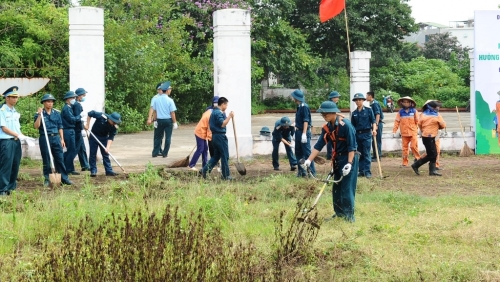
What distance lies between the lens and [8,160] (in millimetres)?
10859

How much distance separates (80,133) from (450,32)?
6273 centimetres

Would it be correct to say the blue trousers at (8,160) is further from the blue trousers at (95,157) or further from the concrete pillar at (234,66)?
the concrete pillar at (234,66)

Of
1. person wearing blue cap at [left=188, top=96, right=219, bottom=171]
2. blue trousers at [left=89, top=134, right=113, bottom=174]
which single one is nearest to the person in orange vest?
person wearing blue cap at [left=188, top=96, right=219, bottom=171]

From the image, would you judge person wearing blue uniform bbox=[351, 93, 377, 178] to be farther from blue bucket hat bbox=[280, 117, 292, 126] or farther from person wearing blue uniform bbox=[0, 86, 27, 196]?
person wearing blue uniform bbox=[0, 86, 27, 196]

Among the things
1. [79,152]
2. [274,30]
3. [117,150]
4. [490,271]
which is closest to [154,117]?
[117,150]

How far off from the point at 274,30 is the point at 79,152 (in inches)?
820

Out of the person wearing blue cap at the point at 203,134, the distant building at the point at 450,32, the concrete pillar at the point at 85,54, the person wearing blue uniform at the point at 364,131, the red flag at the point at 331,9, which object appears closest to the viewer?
the person wearing blue uniform at the point at 364,131

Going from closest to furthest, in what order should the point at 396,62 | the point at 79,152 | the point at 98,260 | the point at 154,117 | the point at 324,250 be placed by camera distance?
the point at 98,260 < the point at 324,250 < the point at 79,152 < the point at 154,117 < the point at 396,62

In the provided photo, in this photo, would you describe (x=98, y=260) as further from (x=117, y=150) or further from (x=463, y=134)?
(x=463, y=134)

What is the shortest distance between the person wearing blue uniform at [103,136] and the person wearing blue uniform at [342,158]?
5.18m

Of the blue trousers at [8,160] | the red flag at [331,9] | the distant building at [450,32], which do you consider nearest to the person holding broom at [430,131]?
the red flag at [331,9]

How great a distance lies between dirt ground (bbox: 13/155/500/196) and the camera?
1202 centimetres

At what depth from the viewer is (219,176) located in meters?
13.0

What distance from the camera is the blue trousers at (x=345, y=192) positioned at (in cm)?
893
